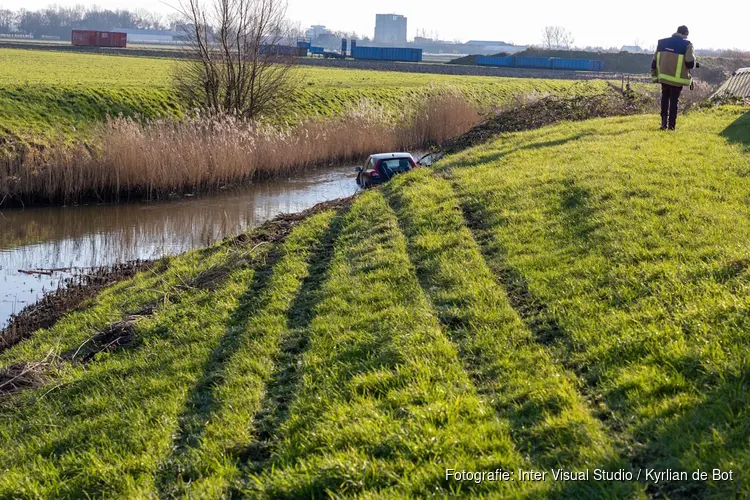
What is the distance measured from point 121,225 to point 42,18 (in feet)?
573

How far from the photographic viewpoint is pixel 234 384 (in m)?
6.34

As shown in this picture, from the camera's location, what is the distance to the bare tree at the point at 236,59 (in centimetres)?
2831

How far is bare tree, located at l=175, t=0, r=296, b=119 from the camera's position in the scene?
28.3 meters

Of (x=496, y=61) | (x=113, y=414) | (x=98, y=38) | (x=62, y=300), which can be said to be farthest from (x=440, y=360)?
(x=98, y=38)

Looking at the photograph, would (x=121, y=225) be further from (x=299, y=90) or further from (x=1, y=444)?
(x=299, y=90)

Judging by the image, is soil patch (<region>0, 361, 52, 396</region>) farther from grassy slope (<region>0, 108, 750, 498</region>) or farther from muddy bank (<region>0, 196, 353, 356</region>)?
muddy bank (<region>0, 196, 353, 356</region>)

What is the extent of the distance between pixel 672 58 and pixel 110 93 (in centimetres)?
2615

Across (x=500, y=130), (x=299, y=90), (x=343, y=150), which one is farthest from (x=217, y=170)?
(x=299, y=90)

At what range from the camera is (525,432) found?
472cm

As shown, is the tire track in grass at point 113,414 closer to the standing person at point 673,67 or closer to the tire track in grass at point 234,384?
the tire track in grass at point 234,384

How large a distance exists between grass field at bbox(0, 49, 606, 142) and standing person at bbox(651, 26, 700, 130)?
15.3 m

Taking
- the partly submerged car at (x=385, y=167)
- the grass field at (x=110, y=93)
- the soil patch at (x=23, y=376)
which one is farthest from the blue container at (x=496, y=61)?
the soil patch at (x=23, y=376)

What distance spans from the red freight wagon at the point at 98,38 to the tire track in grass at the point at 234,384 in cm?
9643

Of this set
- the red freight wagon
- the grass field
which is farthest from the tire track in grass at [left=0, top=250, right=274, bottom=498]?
the red freight wagon
